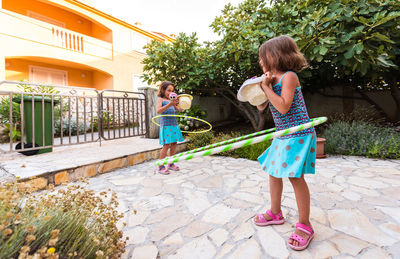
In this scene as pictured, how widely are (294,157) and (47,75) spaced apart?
39.0ft

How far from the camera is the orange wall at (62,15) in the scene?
9.05 m

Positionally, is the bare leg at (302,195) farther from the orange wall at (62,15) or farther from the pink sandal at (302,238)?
the orange wall at (62,15)

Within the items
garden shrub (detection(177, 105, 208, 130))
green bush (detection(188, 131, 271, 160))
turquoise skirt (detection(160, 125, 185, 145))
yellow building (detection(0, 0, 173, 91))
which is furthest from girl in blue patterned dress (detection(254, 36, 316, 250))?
yellow building (detection(0, 0, 173, 91))

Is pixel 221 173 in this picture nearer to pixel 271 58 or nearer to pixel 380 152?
pixel 271 58

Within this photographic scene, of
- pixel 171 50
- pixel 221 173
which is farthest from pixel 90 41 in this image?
pixel 221 173

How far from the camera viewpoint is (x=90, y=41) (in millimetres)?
10367

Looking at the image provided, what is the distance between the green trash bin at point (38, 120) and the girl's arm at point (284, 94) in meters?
4.20

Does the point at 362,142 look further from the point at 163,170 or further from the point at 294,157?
the point at 163,170

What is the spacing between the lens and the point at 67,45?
31.7 ft

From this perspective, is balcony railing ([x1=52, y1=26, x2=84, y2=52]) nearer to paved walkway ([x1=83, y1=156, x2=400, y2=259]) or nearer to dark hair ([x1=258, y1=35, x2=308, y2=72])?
paved walkway ([x1=83, y1=156, x2=400, y2=259])

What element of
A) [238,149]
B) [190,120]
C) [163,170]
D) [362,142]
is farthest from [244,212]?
[190,120]

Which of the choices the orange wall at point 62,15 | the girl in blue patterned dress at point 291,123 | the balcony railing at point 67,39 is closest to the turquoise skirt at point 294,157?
the girl in blue patterned dress at point 291,123

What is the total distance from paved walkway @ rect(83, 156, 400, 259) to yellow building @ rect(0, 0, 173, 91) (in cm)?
882

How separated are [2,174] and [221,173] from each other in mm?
3093
